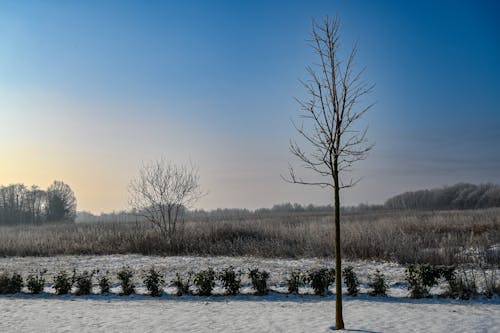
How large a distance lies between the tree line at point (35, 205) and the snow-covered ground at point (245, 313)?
51337 millimetres

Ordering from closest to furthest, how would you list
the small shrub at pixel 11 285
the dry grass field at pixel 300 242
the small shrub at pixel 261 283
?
the small shrub at pixel 261 283 < the small shrub at pixel 11 285 < the dry grass field at pixel 300 242

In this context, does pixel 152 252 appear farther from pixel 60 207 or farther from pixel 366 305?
pixel 60 207

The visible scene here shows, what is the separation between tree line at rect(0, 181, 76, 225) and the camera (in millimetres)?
57969

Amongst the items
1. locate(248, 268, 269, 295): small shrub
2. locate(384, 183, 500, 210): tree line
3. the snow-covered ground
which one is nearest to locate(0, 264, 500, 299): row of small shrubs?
locate(248, 268, 269, 295): small shrub

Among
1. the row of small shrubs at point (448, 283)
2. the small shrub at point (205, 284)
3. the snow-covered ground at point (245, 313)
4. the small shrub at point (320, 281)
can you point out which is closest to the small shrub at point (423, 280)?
the row of small shrubs at point (448, 283)

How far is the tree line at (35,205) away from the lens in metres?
58.0

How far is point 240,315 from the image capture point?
25.8 ft

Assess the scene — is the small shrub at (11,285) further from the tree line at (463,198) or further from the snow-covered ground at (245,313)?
the tree line at (463,198)

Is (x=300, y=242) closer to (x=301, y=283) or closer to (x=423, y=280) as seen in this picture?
(x=301, y=283)

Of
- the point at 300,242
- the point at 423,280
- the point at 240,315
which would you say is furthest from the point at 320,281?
the point at 300,242

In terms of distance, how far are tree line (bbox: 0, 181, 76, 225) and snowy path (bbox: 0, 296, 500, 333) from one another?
51.7 m

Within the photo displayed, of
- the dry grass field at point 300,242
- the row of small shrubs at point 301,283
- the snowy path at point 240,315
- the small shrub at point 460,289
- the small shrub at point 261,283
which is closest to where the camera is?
the snowy path at point 240,315

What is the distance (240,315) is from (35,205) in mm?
62421

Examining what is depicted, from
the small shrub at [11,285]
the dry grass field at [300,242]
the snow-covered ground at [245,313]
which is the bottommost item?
the snow-covered ground at [245,313]
